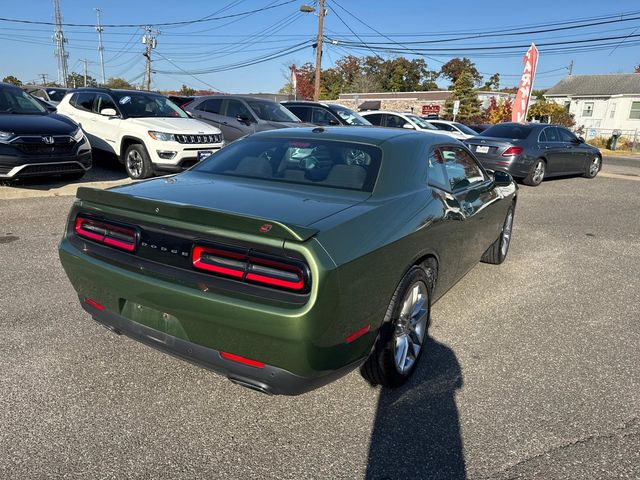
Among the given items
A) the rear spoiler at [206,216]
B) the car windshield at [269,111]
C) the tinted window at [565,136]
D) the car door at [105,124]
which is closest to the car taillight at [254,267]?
the rear spoiler at [206,216]

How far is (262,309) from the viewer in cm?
216

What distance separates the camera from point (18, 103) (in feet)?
27.4

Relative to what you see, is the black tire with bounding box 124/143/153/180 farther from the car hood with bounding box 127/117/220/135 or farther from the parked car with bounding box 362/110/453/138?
the parked car with bounding box 362/110/453/138

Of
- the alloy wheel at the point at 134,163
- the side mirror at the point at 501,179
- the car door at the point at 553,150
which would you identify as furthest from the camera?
the car door at the point at 553,150

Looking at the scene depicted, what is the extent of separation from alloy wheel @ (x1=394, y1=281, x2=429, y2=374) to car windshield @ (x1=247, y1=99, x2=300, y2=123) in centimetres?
876

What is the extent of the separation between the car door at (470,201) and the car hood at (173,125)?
5.97 meters

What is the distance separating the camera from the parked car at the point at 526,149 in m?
11.4

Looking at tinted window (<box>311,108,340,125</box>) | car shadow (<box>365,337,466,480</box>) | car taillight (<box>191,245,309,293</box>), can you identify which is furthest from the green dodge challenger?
tinted window (<box>311,108,340,125</box>)

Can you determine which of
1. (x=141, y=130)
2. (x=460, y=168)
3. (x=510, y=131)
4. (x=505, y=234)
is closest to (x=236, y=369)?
(x=460, y=168)

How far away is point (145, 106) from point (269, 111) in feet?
9.30

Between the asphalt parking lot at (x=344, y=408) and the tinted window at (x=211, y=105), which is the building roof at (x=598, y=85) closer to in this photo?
the tinted window at (x=211, y=105)

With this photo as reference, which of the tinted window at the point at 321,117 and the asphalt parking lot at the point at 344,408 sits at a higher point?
the tinted window at the point at 321,117

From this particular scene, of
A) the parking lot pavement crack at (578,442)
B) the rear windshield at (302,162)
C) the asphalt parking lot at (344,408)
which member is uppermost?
the rear windshield at (302,162)

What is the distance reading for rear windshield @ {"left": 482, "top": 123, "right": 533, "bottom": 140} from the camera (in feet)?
38.2
